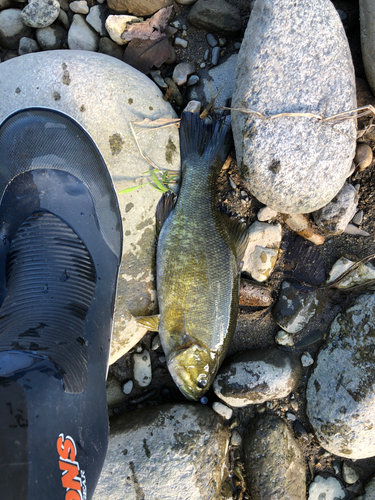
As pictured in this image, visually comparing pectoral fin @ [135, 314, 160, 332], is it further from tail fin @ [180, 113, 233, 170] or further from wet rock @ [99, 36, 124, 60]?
wet rock @ [99, 36, 124, 60]

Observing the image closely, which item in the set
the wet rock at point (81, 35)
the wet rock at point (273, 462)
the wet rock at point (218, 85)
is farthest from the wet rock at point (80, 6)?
the wet rock at point (273, 462)

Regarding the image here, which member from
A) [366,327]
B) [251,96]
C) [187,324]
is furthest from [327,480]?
[251,96]

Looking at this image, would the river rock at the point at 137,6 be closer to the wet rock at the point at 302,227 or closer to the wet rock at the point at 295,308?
the wet rock at the point at 302,227

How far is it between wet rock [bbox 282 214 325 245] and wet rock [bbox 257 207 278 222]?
0.10 metres

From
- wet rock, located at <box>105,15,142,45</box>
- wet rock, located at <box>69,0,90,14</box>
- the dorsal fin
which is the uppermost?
wet rock, located at <box>69,0,90,14</box>

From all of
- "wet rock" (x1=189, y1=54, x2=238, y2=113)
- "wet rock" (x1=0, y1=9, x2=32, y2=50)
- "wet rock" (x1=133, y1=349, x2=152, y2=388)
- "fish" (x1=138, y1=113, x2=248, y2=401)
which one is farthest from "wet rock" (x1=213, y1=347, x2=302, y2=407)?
"wet rock" (x1=0, y1=9, x2=32, y2=50)

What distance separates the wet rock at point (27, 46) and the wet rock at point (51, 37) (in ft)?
0.18

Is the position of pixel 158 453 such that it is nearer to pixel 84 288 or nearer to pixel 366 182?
pixel 84 288

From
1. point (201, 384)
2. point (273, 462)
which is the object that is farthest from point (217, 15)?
point (273, 462)

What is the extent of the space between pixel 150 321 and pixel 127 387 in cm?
82

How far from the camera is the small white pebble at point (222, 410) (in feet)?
10.4

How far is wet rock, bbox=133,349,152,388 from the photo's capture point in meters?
3.28

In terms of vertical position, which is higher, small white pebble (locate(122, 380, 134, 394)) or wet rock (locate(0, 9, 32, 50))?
wet rock (locate(0, 9, 32, 50))

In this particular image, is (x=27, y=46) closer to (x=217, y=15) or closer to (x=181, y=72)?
(x=181, y=72)
